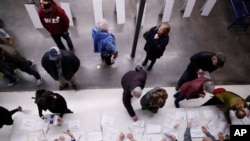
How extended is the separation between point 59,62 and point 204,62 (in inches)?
97.0

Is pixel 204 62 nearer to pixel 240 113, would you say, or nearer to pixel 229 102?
pixel 229 102

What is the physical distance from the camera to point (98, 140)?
11.3ft

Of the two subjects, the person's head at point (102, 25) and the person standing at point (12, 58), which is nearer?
the person standing at point (12, 58)

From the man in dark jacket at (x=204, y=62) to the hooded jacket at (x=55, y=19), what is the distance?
8.00ft

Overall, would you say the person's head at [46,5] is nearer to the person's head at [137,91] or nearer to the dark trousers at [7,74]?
the dark trousers at [7,74]

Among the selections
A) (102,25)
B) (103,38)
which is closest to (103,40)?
(103,38)

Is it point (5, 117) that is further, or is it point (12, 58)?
point (12, 58)

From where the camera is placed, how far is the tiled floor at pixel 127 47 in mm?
4858

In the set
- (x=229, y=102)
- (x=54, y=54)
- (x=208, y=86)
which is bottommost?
(x=229, y=102)

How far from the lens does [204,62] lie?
4.05 metres

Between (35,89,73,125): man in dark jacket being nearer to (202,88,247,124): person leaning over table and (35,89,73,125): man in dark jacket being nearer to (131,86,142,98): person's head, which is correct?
(131,86,142,98): person's head

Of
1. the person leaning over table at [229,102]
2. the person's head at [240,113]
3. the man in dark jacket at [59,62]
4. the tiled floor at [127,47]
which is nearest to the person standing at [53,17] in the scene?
the man in dark jacket at [59,62]

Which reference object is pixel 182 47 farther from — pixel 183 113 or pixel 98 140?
pixel 98 140

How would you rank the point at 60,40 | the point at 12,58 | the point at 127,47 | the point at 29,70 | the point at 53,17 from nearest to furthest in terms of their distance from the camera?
the point at 12,58
the point at 53,17
the point at 29,70
the point at 60,40
the point at 127,47
